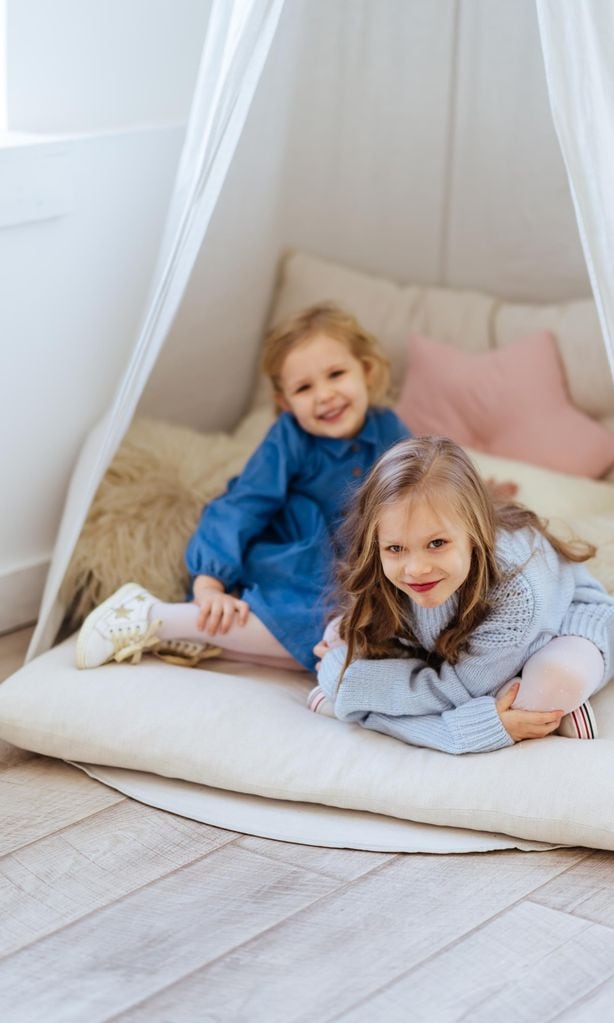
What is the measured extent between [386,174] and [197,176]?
1088 millimetres

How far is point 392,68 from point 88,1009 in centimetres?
222

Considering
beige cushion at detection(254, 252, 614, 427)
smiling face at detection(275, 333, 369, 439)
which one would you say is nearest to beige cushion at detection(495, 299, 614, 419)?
beige cushion at detection(254, 252, 614, 427)

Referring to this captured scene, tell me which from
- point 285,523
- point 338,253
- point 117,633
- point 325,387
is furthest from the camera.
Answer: point 338,253

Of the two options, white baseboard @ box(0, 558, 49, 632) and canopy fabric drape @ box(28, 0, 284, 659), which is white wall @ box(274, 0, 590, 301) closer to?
canopy fabric drape @ box(28, 0, 284, 659)

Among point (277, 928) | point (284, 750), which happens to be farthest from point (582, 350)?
point (277, 928)

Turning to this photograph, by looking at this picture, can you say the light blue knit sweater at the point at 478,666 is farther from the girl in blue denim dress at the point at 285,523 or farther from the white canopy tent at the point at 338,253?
the girl in blue denim dress at the point at 285,523

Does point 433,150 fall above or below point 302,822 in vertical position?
above

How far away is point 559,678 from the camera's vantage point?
1980 mm

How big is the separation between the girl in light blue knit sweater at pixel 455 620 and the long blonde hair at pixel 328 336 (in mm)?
521

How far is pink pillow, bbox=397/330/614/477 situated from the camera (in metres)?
2.79

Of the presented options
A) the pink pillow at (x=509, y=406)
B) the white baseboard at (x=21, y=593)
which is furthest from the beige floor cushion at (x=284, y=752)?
the pink pillow at (x=509, y=406)

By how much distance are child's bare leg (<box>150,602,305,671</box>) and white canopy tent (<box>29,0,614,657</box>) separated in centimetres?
36

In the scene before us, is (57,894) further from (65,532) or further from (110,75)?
(110,75)

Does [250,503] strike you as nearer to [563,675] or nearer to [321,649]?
[321,649]
